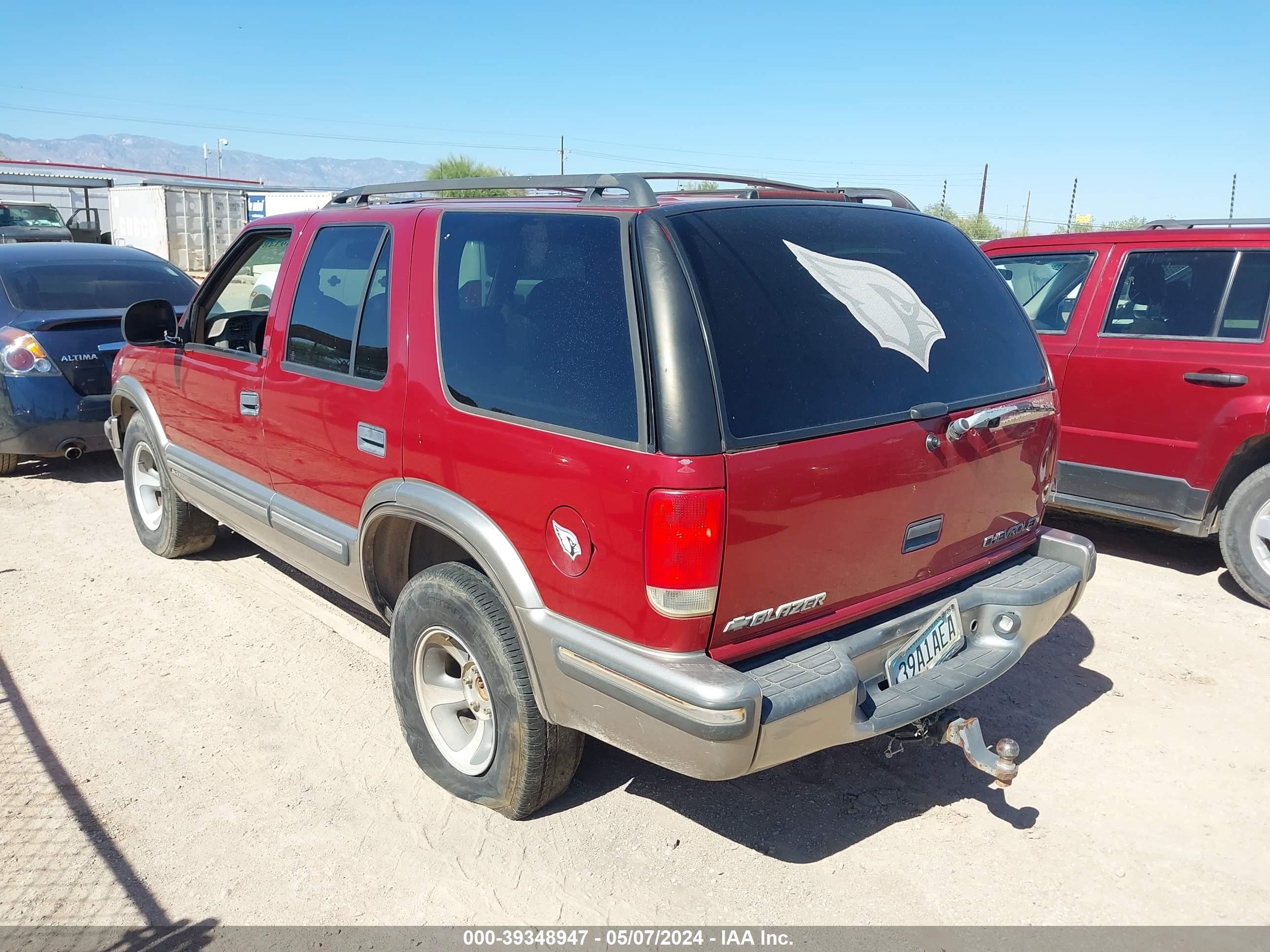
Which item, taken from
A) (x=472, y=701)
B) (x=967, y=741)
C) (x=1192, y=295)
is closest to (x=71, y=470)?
(x=472, y=701)

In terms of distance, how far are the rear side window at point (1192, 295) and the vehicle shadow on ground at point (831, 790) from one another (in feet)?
8.24

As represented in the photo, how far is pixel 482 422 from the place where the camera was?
9.46 ft

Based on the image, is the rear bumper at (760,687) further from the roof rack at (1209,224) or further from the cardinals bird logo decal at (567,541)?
the roof rack at (1209,224)

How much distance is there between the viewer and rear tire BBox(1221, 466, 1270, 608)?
4910 millimetres

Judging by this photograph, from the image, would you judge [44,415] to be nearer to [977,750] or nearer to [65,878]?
[65,878]

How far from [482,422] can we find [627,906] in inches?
59.1

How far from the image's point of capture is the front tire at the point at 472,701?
2.92 meters

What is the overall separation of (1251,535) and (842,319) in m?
3.46

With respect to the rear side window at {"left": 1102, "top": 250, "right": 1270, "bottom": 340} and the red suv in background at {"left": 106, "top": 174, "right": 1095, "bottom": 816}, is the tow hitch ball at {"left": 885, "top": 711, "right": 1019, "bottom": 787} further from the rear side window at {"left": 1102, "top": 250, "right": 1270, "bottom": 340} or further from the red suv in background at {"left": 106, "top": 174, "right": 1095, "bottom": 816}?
the rear side window at {"left": 1102, "top": 250, "right": 1270, "bottom": 340}

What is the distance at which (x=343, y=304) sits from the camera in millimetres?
3658

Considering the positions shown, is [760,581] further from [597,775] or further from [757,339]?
[597,775]

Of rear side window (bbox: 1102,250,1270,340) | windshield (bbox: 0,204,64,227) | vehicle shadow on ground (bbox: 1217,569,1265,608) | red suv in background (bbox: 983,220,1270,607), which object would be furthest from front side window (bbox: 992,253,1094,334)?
windshield (bbox: 0,204,64,227)

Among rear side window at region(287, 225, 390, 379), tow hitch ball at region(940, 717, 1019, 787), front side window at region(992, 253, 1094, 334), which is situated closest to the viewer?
tow hitch ball at region(940, 717, 1019, 787)

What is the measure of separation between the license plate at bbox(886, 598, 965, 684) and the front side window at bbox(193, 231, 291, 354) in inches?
116
